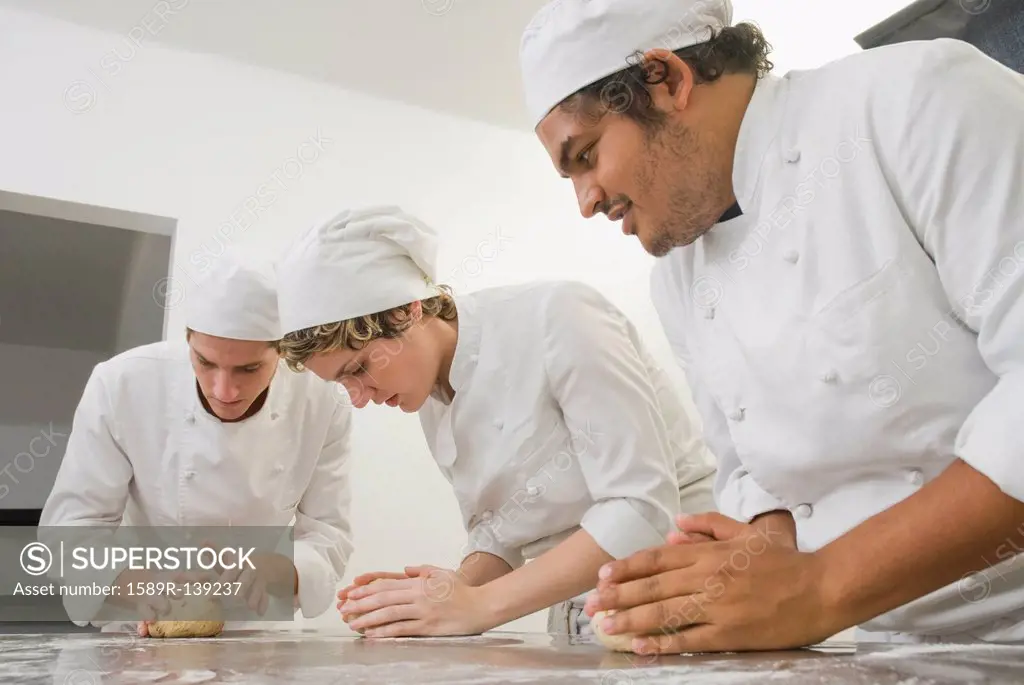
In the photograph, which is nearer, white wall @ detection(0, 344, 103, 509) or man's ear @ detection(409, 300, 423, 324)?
man's ear @ detection(409, 300, 423, 324)

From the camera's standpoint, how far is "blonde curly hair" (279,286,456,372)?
54.1 inches

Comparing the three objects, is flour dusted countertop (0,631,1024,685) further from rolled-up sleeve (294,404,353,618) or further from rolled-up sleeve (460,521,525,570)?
rolled-up sleeve (294,404,353,618)

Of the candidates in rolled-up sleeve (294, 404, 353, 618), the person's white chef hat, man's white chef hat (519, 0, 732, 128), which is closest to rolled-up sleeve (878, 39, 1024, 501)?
man's white chef hat (519, 0, 732, 128)

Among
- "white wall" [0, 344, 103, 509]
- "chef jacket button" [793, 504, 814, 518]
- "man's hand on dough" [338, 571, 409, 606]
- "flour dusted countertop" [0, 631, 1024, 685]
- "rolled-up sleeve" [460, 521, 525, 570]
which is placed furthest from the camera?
"white wall" [0, 344, 103, 509]

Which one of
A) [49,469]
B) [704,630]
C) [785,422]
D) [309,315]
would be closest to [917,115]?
[785,422]

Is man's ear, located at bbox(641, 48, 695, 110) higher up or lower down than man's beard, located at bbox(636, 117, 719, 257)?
higher up

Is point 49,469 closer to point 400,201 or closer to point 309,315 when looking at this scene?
point 400,201

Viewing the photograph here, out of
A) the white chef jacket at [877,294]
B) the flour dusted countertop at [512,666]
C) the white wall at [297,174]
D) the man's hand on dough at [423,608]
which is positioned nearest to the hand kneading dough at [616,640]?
the flour dusted countertop at [512,666]

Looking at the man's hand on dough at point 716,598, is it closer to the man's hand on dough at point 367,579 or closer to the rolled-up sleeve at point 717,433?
the rolled-up sleeve at point 717,433

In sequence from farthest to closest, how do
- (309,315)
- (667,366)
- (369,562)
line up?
(667,366), (369,562), (309,315)

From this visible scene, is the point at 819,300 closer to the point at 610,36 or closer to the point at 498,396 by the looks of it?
the point at 610,36

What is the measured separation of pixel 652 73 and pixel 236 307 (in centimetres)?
107

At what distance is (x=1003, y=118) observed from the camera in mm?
734

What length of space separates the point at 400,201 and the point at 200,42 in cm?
86
